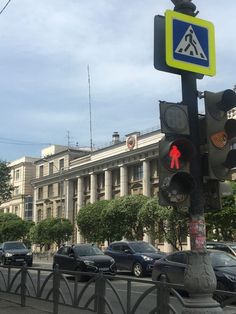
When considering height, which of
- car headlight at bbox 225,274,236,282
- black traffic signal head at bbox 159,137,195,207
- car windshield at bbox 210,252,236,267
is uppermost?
black traffic signal head at bbox 159,137,195,207

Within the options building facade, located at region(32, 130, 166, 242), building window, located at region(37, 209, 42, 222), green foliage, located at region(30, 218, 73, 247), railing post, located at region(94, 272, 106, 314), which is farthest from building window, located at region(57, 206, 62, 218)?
railing post, located at region(94, 272, 106, 314)

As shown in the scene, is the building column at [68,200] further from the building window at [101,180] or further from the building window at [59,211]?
the building window at [101,180]

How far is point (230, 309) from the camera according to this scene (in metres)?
6.98

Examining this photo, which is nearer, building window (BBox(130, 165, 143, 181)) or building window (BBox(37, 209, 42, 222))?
building window (BBox(130, 165, 143, 181))

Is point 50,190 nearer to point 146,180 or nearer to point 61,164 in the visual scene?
point 61,164

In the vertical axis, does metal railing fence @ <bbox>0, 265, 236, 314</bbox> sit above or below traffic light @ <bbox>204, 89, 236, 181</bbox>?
below

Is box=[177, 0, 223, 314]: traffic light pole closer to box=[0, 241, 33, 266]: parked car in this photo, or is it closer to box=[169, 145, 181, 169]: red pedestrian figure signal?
box=[169, 145, 181, 169]: red pedestrian figure signal

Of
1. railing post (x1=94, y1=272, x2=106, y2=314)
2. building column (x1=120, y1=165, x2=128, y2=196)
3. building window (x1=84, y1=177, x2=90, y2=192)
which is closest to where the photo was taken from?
railing post (x1=94, y1=272, x2=106, y2=314)

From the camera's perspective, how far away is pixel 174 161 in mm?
5992

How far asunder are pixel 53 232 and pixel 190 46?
2338 inches

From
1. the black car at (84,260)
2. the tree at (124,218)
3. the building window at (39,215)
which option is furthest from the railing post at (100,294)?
the building window at (39,215)

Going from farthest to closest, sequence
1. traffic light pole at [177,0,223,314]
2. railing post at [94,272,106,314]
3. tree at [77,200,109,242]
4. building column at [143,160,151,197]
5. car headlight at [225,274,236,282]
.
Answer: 1. building column at [143,160,151,197]
2. tree at [77,200,109,242]
3. car headlight at [225,274,236,282]
4. railing post at [94,272,106,314]
5. traffic light pole at [177,0,223,314]

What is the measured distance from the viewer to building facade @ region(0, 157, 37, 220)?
305 feet

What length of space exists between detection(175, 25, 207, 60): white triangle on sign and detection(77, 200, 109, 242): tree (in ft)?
152
